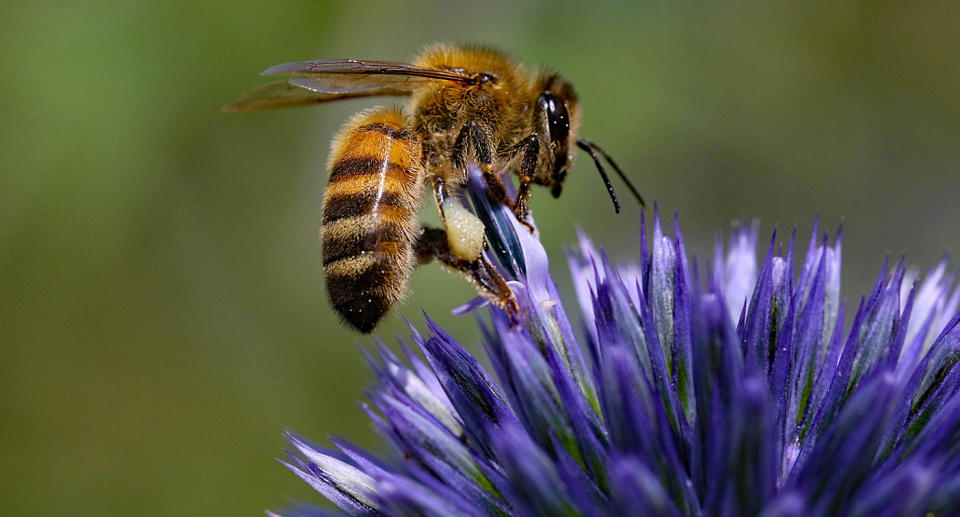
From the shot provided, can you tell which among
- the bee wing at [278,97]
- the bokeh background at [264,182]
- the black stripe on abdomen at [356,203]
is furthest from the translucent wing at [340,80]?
the bokeh background at [264,182]

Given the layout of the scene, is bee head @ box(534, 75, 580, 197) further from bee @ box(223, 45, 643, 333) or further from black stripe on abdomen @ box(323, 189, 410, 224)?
black stripe on abdomen @ box(323, 189, 410, 224)

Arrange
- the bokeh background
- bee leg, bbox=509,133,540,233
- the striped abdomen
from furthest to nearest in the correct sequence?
the bokeh background → bee leg, bbox=509,133,540,233 → the striped abdomen

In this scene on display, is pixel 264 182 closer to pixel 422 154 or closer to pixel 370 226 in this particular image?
pixel 422 154

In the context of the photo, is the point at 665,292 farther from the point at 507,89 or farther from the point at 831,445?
the point at 507,89

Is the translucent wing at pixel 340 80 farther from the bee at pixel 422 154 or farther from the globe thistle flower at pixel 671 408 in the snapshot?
the globe thistle flower at pixel 671 408

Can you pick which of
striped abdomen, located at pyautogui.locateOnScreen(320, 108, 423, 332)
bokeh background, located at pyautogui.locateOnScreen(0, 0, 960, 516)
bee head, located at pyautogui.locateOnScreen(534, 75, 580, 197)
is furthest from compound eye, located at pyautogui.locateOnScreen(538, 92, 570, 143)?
bokeh background, located at pyautogui.locateOnScreen(0, 0, 960, 516)

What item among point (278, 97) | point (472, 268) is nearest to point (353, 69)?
point (278, 97)
